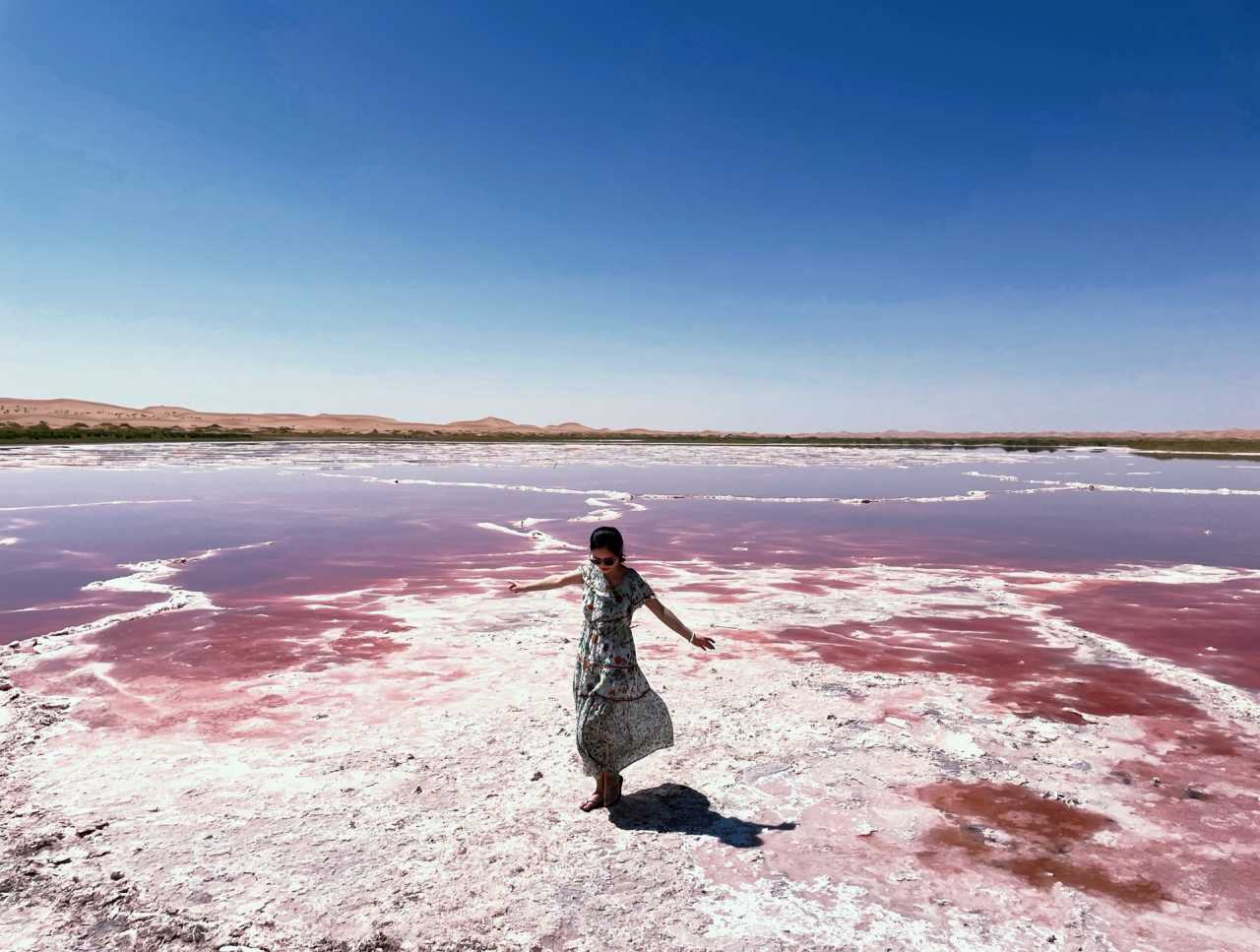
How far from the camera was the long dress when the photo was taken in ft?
16.0

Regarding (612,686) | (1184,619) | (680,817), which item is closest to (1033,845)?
(680,817)

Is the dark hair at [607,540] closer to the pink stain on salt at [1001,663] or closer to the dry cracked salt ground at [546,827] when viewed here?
the dry cracked salt ground at [546,827]

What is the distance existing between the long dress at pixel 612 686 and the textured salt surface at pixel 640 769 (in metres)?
0.44

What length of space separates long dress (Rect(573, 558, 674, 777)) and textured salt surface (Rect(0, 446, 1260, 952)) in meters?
0.44

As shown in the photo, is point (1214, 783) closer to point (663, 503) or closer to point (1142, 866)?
point (1142, 866)

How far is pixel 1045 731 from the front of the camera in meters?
6.33

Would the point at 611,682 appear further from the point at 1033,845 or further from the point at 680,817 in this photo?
the point at 1033,845

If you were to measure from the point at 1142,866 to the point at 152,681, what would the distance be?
8068 mm

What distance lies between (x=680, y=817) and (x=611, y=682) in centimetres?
97

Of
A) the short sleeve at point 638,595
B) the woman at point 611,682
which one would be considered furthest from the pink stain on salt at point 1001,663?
the short sleeve at point 638,595

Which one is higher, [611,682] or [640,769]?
[611,682]

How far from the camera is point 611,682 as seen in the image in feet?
16.0

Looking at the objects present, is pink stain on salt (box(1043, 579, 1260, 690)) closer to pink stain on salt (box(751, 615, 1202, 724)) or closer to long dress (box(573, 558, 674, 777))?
pink stain on salt (box(751, 615, 1202, 724))

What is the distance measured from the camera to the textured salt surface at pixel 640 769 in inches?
154
